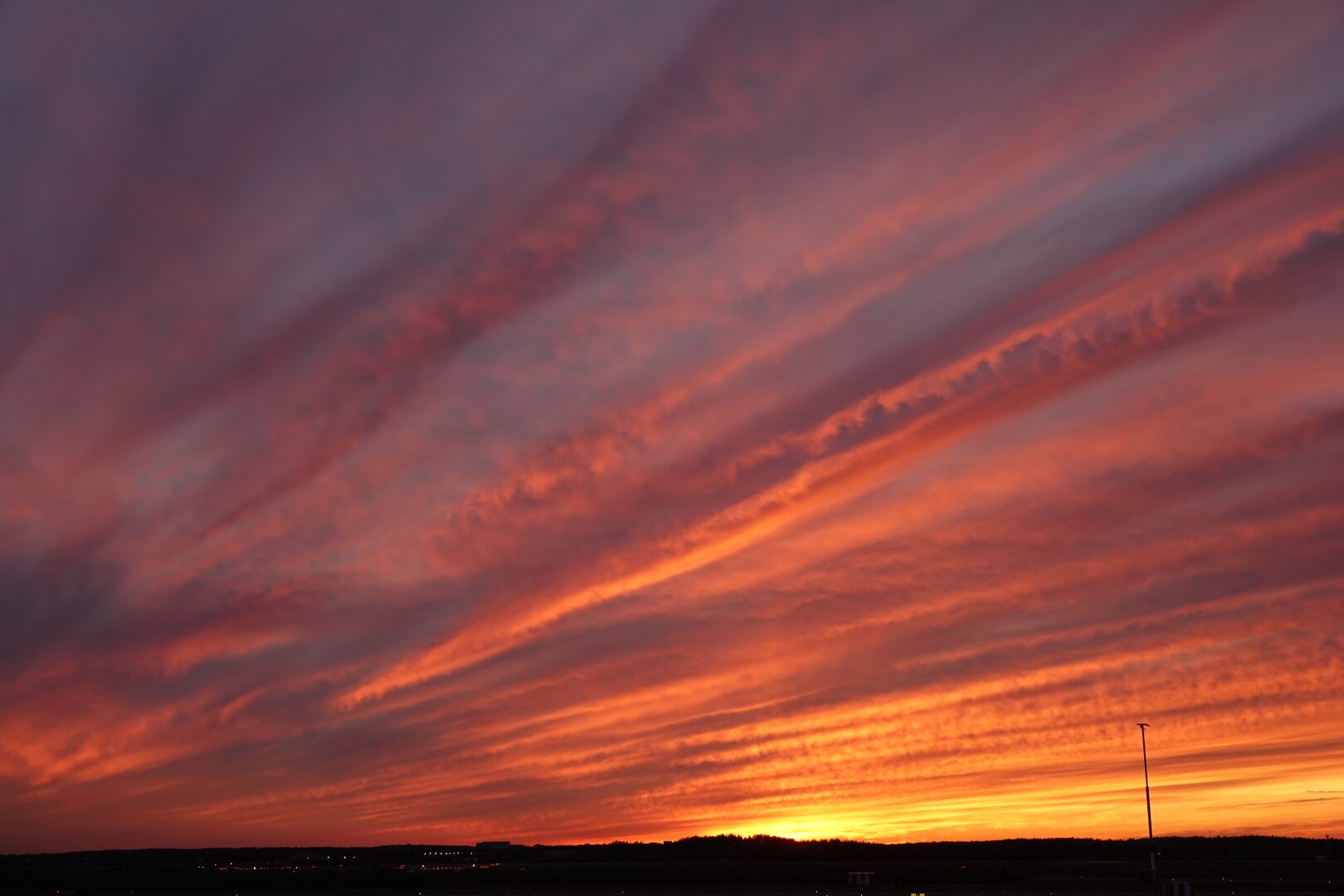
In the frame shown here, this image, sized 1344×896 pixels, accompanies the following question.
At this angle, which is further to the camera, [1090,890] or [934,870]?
[934,870]

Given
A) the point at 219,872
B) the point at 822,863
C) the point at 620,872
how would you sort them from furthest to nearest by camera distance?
1. the point at 822,863
2. the point at 219,872
3. the point at 620,872

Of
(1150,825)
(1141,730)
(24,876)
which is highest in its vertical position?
(1141,730)

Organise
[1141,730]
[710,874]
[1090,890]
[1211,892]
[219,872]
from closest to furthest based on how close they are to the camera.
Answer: [1211,892]
[1090,890]
[1141,730]
[710,874]
[219,872]

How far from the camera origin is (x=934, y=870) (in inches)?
5384

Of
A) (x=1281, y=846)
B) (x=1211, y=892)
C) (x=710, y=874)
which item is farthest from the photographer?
(x=1281, y=846)

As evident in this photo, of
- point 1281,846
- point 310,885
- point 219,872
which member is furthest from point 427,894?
point 1281,846

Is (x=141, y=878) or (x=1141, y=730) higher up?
(x=1141, y=730)

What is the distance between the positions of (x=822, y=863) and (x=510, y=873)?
47.7 m

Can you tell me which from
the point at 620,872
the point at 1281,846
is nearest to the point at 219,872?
the point at 620,872

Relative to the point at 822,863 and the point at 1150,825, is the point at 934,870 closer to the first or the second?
the point at 822,863

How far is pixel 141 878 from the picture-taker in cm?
14362

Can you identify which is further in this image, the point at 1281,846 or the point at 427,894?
the point at 1281,846

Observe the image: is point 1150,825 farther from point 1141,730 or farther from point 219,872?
point 219,872

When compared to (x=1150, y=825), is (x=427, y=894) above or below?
below
